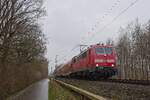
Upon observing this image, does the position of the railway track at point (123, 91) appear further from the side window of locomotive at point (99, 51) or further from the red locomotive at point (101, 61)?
the side window of locomotive at point (99, 51)

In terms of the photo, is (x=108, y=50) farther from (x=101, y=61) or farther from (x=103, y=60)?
(x=101, y=61)

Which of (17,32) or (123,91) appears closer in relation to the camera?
(123,91)

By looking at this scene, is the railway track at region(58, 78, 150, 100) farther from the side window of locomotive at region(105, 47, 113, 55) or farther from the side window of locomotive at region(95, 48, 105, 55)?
the side window of locomotive at region(105, 47, 113, 55)

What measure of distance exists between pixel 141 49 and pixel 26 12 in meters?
25.5

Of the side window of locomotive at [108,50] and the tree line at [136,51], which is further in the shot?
the tree line at [136,51]

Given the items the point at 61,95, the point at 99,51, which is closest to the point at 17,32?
the point at 99,51

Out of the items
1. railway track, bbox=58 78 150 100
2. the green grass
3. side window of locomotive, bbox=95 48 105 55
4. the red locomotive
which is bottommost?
the green grass

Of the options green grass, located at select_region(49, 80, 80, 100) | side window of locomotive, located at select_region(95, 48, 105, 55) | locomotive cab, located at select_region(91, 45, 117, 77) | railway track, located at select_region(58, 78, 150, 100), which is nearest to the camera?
railway track, located at select_region(58, 78, 150, 100)

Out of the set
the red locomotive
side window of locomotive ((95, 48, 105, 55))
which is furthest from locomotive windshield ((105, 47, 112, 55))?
side window of locomotive ((95, 48, 105, 55))

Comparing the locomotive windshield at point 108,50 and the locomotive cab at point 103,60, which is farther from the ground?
the locomotive windshield at point 108,50

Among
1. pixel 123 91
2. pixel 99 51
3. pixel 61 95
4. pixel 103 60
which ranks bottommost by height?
pixel 61 95

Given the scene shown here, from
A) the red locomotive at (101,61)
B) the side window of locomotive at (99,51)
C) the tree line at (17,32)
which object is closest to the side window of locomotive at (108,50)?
the red locomotive at (101,61)

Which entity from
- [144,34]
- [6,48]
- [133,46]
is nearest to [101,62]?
[6,48]

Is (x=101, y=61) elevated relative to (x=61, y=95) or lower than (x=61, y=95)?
elevated
